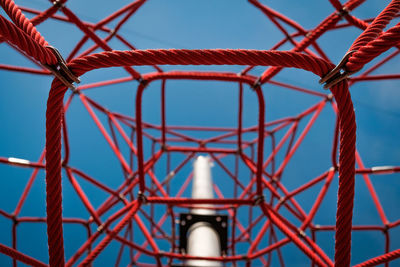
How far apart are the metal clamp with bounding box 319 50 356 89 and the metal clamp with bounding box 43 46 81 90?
2.49 m

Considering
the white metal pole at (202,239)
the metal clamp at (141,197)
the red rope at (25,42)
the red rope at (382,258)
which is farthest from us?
the white metal pole at (202,239)

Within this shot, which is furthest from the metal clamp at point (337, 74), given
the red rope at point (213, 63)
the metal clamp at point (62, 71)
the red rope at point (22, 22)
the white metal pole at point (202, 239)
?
the white metal pole at point (202, 239)

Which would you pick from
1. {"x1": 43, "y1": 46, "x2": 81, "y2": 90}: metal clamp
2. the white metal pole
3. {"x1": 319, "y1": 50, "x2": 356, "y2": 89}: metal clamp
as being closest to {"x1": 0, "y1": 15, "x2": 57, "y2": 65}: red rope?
{"x1": 43, "y1": 46, "x2": 81, "y2": 90}: metal clamp

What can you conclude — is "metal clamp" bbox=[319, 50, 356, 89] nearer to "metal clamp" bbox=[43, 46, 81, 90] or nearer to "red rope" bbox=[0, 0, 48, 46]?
"metal clamp" bbox=[43, 46, 81, 90]

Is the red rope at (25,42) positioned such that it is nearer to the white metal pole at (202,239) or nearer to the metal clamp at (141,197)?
the metal clamp at (141,197)

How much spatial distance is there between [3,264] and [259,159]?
20410mm

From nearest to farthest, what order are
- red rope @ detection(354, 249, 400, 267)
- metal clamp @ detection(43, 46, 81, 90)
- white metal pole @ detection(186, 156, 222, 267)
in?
metal clamp @ detection(43, 46, 81, 90)
red rope @ detection(354, 249, 400, 267)
white metal pole @ detection(186, 156, 222, 267)

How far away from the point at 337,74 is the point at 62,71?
2682 mm

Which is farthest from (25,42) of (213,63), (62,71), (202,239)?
(202,239)

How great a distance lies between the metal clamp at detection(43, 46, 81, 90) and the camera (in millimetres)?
3357

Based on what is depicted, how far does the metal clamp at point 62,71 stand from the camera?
3.36 metres

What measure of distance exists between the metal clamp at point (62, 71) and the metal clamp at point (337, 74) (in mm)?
2490

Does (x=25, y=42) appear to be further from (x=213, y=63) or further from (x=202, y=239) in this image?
(x=202, y=239)

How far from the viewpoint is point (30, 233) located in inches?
986
